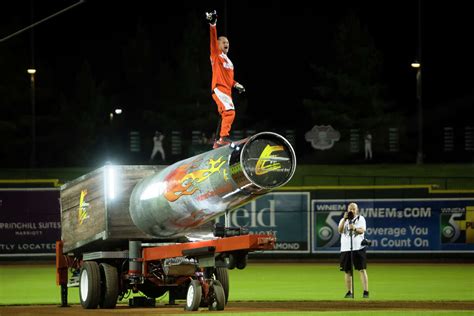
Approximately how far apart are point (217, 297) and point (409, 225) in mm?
20743

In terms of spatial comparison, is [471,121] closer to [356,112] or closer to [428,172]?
[356,112]

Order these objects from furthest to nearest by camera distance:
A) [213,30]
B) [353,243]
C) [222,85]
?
[353,243] → [222,85] → [213,30]

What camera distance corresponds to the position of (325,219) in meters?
38.0

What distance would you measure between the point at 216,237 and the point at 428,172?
45.1 m

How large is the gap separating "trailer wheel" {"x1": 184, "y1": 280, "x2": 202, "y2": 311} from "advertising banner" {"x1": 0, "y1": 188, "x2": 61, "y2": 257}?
20869 mm

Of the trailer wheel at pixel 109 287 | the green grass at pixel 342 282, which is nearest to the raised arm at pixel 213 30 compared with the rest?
the trailer wheel at pixel 109 287

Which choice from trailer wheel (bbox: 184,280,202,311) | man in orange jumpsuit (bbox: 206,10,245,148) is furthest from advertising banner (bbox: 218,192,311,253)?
man in orange jumpsuit (bbox: 206,10,245,148)

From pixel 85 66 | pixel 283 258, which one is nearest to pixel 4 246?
pixel 283 258

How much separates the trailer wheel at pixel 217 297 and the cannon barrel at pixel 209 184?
3.25 feet

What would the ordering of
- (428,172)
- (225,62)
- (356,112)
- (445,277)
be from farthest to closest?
(356,112), (428,172), (445,277), (225,62)

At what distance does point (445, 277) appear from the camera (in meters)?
30.3

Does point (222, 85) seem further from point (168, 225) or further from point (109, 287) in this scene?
point (109, 287)

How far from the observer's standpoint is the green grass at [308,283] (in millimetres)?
23972

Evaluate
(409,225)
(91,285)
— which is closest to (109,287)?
(91,285)
